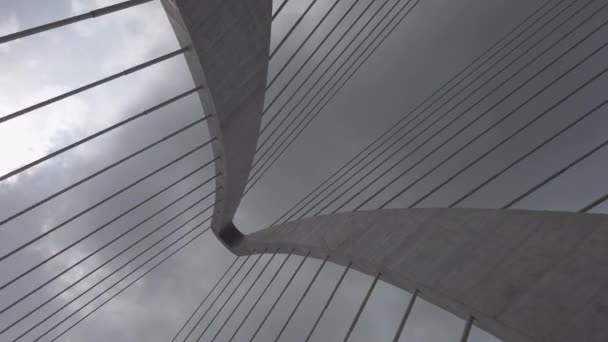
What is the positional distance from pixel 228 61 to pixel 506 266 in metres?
8.00

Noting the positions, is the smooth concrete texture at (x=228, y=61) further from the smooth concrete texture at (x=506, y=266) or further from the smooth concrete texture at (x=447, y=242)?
the smooth concrete texture at (x=506, y=266)

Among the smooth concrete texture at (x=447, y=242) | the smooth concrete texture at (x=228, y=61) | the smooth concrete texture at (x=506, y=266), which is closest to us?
the smooth concrete texture at (x=506, y=266)

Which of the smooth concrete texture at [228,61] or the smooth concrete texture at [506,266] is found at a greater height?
the smooth concrete texture at [228,61]

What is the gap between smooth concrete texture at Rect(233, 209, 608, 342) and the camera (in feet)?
20.1

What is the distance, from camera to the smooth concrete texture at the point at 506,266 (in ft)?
20.1

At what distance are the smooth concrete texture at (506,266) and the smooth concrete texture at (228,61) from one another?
5646 millimetres

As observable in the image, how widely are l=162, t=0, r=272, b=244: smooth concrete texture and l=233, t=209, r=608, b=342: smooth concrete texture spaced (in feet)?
18.5

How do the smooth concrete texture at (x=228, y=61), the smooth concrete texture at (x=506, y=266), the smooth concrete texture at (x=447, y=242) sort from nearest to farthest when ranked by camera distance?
1. the smooth concrete texture at (x=506, y=266)
2. the smooth concrete texture at (x=447, y=242)
3. the smooth concrete texture at (x=228, y=61)

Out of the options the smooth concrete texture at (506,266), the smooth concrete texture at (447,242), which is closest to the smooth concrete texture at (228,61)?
the smooth concrete texture at (447,242)

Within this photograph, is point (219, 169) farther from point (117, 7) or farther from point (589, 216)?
point (589, 216)

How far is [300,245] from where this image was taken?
16.5 meters

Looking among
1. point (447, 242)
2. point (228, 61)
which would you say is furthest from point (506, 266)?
point (228, 61)

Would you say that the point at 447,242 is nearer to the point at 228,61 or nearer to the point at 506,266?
the point at 506,266

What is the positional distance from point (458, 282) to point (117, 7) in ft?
24.3
